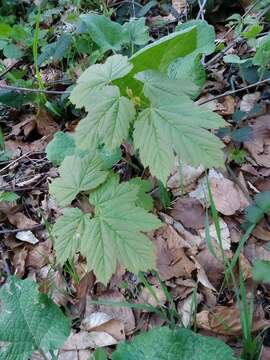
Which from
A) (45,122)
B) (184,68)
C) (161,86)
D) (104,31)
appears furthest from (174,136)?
(45,122)

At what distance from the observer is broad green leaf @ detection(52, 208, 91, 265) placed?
1064mm

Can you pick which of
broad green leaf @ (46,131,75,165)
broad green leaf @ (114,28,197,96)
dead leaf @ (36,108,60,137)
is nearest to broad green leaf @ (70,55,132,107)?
broad green leaf @ (114,28,197,96)

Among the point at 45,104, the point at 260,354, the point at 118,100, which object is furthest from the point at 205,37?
the point at 260,354

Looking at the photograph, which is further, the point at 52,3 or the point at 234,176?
the point at 52,3

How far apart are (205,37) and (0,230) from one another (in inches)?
43.8

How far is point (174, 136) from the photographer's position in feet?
3.20

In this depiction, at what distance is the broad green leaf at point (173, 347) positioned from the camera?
3.29 feet

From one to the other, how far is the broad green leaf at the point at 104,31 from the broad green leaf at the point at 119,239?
0.87 m

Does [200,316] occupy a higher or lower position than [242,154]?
lower

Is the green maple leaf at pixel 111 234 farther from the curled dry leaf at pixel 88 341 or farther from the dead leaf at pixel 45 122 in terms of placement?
the dead leaf at pixel 45 122

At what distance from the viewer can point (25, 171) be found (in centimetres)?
192

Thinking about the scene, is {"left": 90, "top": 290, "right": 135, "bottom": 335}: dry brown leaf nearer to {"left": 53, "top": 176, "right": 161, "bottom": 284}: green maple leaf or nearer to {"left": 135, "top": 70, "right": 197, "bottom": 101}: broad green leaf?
{"left": 53, "top": 176, "right": 161, "bottom": 284}: green maple leaf

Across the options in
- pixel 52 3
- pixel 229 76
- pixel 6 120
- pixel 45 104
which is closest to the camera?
pixel 229 76

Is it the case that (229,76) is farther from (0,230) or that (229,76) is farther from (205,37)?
(0,230)
